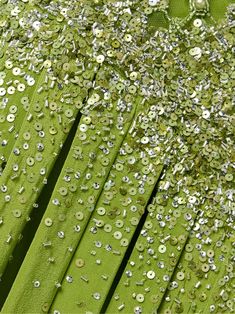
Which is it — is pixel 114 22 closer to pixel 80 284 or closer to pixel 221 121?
pixel 221 121

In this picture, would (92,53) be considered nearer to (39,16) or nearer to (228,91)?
(39,16)

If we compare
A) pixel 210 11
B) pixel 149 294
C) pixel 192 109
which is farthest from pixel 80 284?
pixel 210 11

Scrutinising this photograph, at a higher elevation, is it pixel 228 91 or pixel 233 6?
pixel 233 6

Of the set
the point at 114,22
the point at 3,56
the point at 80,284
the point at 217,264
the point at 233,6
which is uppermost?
the point at 233,6

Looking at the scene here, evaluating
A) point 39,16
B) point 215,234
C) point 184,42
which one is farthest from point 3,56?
point 215,234

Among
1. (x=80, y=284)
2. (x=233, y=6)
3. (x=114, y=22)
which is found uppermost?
(x=233, y=6)

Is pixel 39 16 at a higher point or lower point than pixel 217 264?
higher
